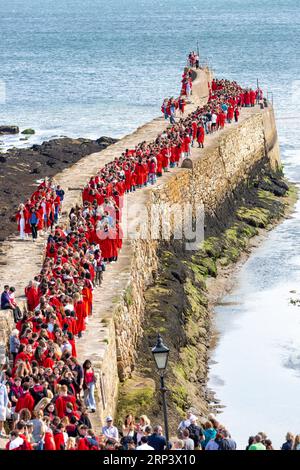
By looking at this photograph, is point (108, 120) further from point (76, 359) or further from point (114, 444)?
point (114, 444)

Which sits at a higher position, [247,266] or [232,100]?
[232,100]

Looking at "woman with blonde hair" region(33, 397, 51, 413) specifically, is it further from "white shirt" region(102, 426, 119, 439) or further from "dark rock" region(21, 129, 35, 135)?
"dark rock" region(21, 129, 35, 135)

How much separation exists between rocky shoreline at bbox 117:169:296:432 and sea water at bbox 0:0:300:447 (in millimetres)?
447

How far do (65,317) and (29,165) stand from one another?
27.0 meters

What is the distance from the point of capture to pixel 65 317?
21.7 metres

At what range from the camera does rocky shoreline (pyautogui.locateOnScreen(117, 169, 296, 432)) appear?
2445 centimetres

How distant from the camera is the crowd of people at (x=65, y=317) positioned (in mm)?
16812

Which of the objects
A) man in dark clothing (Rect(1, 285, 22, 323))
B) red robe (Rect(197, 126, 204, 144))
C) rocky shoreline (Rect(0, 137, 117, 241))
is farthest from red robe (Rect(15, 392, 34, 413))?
red robe (Rect(197, 126, 204, 144))

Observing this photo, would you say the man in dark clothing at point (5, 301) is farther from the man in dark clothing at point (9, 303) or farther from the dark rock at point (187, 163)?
the dark rock at point (187, 163)

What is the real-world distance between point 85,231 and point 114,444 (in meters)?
11.4

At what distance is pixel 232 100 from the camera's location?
47188 mm

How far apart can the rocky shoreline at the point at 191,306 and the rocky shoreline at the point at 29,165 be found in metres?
5.35

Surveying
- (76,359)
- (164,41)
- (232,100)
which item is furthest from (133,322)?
(164,41)
